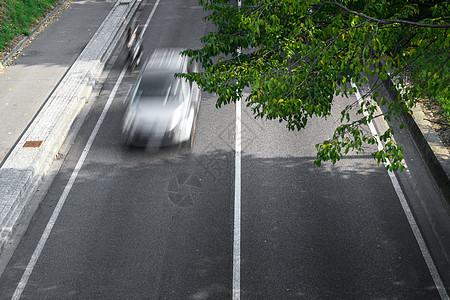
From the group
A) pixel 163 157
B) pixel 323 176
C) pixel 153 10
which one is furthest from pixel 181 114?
pixel 153 10

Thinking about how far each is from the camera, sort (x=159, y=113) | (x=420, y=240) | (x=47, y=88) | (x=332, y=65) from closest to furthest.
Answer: (x=332, y=65), (x=420, y=240), (x=159, y=113), (x=47, y=88)

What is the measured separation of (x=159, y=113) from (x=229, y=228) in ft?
13.7

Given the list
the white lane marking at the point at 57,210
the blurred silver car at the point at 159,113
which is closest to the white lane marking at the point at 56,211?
the white lane marking at the point at 57,210

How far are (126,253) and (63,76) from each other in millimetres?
9763

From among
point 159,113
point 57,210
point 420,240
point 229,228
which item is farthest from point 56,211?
point 420,240

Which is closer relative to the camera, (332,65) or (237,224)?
(332,65)

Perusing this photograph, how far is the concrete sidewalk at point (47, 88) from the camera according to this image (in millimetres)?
11109

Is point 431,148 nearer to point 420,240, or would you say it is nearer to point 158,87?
point 420,240

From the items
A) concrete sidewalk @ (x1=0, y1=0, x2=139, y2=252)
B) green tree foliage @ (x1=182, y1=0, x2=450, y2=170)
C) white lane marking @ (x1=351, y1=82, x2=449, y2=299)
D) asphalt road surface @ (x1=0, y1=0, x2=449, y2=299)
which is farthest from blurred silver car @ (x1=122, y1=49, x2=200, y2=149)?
white lane marking @ (x1=351, y1=82, x2=449, y2=299)

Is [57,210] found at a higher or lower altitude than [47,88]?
lower

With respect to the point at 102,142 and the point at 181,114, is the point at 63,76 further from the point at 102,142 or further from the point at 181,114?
the point at 181,114

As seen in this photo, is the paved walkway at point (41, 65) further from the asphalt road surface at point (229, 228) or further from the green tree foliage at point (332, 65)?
the green tree foliage at point (332, 65)

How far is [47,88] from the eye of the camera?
15.7m

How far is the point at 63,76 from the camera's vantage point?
647 inches
